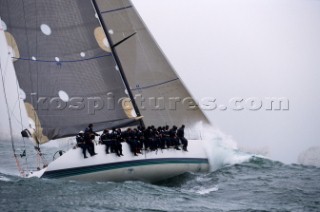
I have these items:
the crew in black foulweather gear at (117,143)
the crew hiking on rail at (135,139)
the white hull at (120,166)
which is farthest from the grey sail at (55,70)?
the white hull at (120,166)

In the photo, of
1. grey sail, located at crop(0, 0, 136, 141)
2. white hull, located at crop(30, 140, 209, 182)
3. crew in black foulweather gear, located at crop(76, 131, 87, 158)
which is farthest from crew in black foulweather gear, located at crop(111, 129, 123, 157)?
grey sail, located at crop(0, 0, 136, 141)

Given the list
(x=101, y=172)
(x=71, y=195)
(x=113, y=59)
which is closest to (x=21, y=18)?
(x=113, y=59)

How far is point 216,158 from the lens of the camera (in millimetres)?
18250

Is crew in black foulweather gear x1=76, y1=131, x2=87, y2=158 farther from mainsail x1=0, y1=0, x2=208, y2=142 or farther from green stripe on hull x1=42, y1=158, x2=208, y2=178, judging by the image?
mainsail x1=0, y1=0, x2=208, y2=142

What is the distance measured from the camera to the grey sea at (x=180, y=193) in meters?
12.6

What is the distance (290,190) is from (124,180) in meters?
4.41

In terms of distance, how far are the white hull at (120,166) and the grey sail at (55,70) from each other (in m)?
1.60

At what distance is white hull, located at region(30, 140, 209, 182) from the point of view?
51.6 ft

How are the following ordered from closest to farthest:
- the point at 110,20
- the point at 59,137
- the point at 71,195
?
the point at 71,195 → the point at 59,137 → the point at 110,20

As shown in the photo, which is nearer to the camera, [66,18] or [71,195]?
[71,195]

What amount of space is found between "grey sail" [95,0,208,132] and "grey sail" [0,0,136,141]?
149cm

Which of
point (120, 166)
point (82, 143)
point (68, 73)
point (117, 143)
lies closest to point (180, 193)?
point (120, 166)

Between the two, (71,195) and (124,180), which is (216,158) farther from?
(71,195)

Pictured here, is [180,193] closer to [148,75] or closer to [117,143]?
[117,143]
